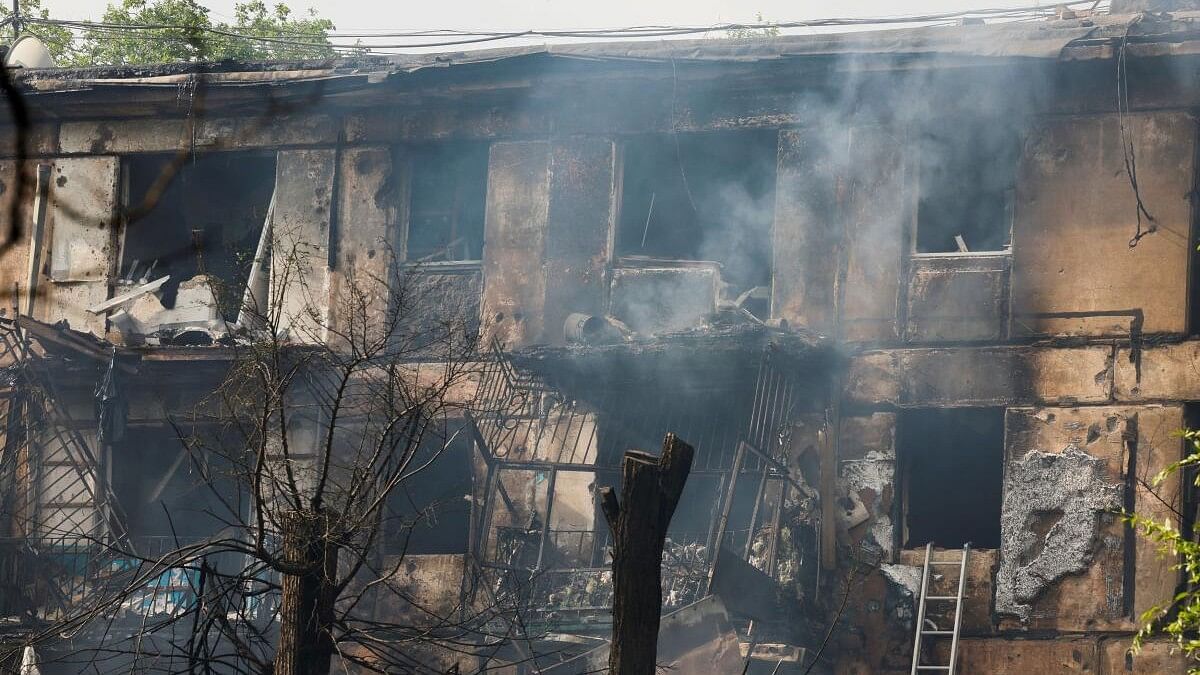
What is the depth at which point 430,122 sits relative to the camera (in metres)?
18.5

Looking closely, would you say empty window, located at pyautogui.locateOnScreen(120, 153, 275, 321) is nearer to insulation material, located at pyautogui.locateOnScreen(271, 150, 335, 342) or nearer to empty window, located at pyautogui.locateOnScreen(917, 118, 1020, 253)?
insulation material, located at pyautogui.locateOnScreen(271, 150, 335, 342)

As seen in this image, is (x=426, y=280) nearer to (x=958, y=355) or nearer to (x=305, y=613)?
(x=958, y=355)

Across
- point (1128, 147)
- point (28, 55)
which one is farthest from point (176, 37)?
point (1128, 147)

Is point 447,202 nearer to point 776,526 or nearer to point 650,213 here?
point 650,213

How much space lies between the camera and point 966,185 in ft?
55.7

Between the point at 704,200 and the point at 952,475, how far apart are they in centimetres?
399

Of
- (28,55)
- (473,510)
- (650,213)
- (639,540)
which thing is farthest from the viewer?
(28,55)

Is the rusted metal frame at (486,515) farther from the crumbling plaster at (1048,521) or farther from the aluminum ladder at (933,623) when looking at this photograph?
the crumbling plaster at (1048,521)

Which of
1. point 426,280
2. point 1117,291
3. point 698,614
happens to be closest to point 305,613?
point 698,614

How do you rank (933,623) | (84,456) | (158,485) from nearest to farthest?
(933,623)
(84,456)
(158,485)

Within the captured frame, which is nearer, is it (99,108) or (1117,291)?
(1117,291)

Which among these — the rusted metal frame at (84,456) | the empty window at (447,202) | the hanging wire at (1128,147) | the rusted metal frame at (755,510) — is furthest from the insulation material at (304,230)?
the hanging wire at (1128,147)

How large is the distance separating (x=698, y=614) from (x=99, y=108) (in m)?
9.90

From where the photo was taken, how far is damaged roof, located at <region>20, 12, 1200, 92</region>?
16188 mm
